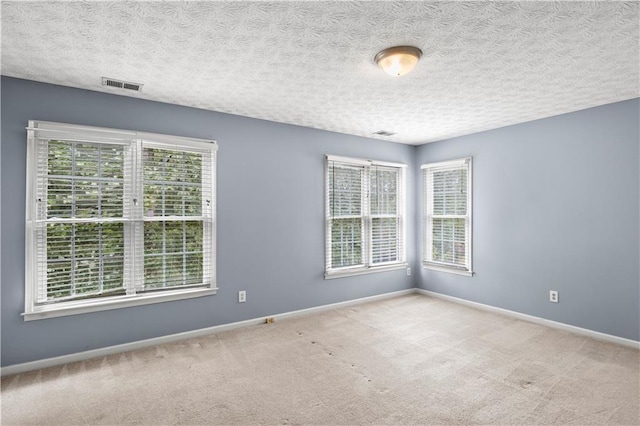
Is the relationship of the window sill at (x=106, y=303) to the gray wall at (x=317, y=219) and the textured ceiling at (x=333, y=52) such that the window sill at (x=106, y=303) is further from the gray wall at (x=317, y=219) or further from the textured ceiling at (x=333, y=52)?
the textured ceiling at (x=333, y=52)

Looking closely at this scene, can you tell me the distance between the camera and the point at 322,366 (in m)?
2.97

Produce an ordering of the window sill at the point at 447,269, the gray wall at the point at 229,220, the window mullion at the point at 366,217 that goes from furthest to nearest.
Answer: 1. the window mullion at the point at 366,217
2. the window sill at the point at 447,269
3. the gray wall at the point at 229,220

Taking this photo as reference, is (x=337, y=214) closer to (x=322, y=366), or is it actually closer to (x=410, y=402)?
(x=322, y=366)

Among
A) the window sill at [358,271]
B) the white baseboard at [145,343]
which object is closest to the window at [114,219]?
the white baseboard at [145,343]

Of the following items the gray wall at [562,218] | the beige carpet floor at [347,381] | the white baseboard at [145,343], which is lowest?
the beige carpet floor at [347,381]

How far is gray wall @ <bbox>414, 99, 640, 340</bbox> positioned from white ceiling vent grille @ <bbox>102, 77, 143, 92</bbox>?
4.23 metres

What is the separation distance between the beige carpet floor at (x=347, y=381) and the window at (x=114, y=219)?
613mm

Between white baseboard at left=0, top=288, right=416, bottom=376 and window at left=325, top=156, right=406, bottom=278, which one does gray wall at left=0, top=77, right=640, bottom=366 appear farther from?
window at left=325, top=156, right=406, bottom=278

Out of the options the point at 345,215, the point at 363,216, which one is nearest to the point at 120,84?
the point at 345,215

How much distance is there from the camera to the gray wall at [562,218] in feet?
11.3

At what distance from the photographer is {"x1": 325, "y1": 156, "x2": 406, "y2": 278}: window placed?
4.78 metres

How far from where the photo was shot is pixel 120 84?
9.89ft

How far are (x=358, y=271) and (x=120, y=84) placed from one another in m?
3.65

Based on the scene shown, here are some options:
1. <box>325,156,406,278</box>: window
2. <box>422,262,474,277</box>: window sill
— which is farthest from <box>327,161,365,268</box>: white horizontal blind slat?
<box>422,262,474,277</box>: window sill
